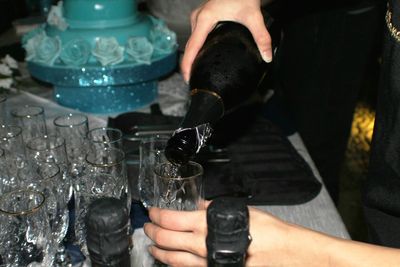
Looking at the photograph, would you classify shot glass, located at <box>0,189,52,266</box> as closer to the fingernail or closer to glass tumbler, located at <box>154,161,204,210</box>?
glass tumbler, located at <box>154,161,204,210</box>

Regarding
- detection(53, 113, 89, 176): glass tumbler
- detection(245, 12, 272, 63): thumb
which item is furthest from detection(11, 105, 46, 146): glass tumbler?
detection(245, 12, 272, 63): thumb

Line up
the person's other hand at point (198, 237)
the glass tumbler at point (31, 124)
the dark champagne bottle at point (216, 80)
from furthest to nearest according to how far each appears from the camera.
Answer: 1. the glass tumbler at point (31, 124)
2. the dark champagne bottle at point (216, 80)
3. the person's other hand at point (198, 237)

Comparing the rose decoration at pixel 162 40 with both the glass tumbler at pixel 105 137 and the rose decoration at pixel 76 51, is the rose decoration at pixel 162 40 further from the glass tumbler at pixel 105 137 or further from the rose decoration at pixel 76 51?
the glass tumbler at pixel 105 137

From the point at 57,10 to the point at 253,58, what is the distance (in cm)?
79

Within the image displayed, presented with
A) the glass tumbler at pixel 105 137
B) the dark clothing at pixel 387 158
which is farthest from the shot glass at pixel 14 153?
the dark clothing at pixel 387 158

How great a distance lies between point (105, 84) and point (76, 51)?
0.43 ft

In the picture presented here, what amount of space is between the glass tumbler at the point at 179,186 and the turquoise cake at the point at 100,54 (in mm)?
689

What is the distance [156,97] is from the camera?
1598 millimetres

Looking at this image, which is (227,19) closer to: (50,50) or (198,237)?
(198,237)

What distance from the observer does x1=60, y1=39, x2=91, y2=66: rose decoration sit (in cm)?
139

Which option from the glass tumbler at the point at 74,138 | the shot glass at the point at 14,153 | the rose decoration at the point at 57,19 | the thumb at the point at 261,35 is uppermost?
the thumb at the point at 261,35

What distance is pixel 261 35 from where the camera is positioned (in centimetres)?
95

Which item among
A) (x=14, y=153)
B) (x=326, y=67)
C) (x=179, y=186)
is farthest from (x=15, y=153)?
(x=326, y=67)

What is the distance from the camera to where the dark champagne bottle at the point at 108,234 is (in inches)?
14.4
